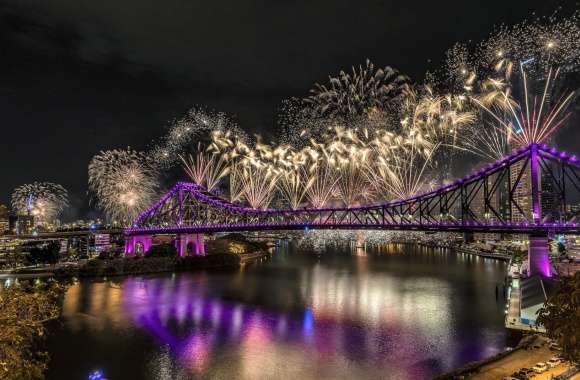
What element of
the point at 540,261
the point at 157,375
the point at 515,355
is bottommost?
the point at 157,375

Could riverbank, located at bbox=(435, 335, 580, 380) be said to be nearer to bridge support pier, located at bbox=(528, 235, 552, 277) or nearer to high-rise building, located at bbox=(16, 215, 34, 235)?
bridge support pier, located at bbox=(528, 235, 552, 277)

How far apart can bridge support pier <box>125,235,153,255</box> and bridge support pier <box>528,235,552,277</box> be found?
51472 millimetres

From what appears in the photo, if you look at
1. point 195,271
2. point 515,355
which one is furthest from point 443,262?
point 515,355

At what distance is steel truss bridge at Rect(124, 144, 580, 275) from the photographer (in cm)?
3769

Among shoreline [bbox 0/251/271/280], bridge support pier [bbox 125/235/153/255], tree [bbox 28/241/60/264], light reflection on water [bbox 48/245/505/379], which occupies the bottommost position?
light reflection on water [bbox 48/245/505/379]

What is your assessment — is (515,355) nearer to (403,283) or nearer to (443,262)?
(403,283)

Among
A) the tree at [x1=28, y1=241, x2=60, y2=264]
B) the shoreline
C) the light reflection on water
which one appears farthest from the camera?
the tree at [x1=28, y1=241, x2=60, y2=264]

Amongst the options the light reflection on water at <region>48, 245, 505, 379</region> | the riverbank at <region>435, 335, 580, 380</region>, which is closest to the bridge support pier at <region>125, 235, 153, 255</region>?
the light reflection on water at <region>48, 245, 505, 379</region>

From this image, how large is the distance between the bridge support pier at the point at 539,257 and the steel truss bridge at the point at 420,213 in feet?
0.24

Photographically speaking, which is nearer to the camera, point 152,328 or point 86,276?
point 152,328

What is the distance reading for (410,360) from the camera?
24078 millimetres

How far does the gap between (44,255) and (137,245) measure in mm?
12266

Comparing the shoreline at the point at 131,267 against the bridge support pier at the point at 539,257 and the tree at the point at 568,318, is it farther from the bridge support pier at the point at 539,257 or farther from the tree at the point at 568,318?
the tree at the point at 568,318

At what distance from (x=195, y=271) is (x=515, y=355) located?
45.4m
